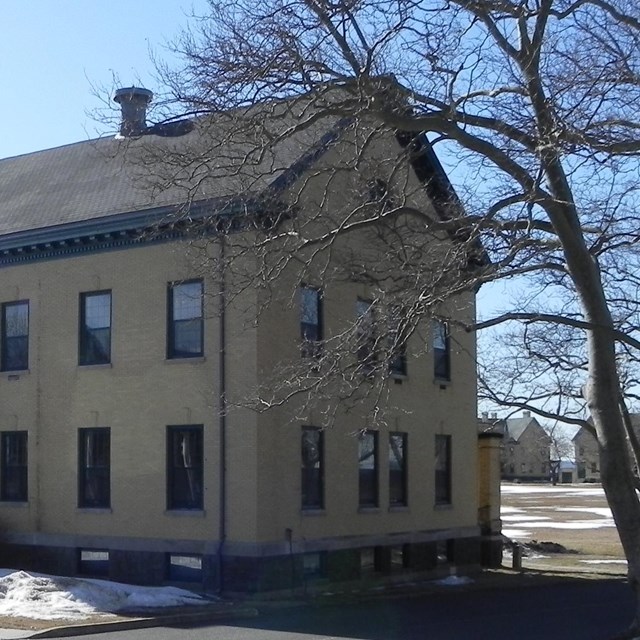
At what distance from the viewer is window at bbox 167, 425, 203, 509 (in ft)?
81.5

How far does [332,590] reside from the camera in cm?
2550

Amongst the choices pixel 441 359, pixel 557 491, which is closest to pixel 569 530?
pixel 441 359

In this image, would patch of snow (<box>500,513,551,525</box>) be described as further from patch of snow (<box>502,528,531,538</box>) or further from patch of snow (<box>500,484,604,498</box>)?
patch of snow (<box>500,484,604,498</box>)

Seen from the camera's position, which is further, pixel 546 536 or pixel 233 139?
pixel 546 536

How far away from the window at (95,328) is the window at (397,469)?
24.9ft

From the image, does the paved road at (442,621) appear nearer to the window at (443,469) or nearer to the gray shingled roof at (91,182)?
the window at (443,469)

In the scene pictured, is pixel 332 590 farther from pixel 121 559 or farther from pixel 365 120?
pixel 365 120

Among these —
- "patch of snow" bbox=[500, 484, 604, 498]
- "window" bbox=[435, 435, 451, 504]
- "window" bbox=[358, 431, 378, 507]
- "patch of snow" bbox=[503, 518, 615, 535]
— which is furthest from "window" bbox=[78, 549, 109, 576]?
"patch of snow" bbox=[500, 484, 604, 498]

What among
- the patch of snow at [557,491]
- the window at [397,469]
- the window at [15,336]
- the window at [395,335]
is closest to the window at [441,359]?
the window at [397,469]

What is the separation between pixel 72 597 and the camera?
2116 centimetres

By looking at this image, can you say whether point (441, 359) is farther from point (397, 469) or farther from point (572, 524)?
point (572, 524)

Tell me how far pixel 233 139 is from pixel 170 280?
9611 mm

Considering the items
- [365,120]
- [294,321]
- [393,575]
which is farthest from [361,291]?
[365,120]

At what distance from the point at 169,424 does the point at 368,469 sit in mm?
5440
